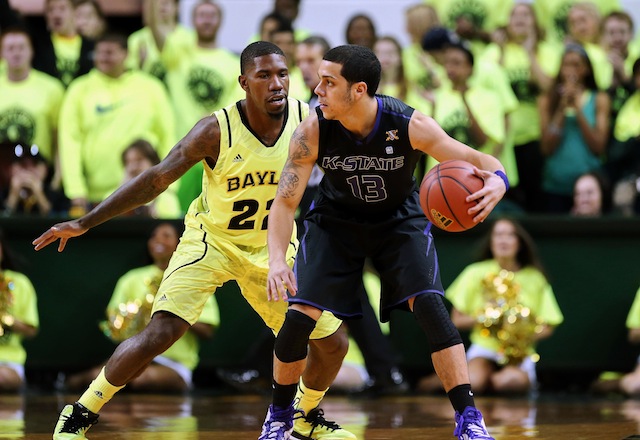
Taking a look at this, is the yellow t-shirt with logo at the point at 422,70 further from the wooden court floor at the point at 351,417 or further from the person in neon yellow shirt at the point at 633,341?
the wooden court floor at the point at 351,417

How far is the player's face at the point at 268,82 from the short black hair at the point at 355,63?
0.63 metres

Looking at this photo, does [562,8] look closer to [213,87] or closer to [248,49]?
[213,87]

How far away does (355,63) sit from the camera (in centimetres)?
560

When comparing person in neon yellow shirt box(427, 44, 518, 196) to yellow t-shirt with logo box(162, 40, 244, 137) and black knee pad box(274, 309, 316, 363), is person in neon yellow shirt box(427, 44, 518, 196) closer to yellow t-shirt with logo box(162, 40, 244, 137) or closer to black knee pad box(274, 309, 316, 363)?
yellow t-shirt with logo box(162, 40, 244, 137)

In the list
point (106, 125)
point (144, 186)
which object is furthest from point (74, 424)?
point (106, 125)

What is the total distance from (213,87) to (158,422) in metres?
4.37

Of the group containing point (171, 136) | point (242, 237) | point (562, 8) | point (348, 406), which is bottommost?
point (348, 406)

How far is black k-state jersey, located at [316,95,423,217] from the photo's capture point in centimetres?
575

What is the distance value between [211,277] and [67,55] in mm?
5542

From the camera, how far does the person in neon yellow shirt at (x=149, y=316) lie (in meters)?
9.70

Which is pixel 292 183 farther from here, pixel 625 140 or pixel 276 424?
pixel 625 140

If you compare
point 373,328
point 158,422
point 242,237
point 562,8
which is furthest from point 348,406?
point 562,8

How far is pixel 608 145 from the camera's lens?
421 inches

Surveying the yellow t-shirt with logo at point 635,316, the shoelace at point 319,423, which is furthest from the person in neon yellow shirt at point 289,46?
the shoelace at point 319,423
